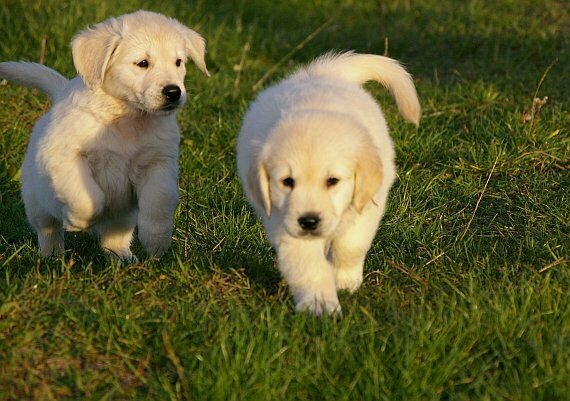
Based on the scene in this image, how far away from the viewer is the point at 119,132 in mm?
4664

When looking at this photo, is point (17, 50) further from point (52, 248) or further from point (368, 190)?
point (368, 190)

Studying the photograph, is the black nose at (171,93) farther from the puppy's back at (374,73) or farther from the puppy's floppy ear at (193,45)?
the puppy's back at (374,73)

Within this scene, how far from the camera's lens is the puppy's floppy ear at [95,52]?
4.60m

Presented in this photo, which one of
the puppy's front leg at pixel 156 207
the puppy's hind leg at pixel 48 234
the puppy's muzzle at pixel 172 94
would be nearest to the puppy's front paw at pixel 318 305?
the puppy's front leg at pixel 156 207

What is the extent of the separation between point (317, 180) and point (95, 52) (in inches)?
59.3

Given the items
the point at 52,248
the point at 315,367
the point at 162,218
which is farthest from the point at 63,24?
the point at 315,367

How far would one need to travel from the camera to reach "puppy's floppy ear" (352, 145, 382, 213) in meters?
3.70

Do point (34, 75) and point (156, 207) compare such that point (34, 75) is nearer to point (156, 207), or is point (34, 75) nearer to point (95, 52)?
point (95, 52)

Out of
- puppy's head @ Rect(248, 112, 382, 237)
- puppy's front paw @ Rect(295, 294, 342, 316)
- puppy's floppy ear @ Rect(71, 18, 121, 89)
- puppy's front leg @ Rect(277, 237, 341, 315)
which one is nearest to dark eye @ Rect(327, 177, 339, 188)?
puppy's head @ Rect(248, 112, 382, 237)

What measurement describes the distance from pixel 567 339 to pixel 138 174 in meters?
2.17

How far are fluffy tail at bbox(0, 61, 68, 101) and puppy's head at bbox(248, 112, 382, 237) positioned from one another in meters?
1.74

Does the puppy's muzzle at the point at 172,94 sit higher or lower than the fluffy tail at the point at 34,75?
higher

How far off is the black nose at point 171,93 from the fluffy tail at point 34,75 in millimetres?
806

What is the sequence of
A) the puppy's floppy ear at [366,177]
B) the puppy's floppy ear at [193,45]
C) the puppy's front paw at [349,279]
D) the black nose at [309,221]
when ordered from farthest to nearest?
the puppy's floppy ear at [193,45] < the puppy's front paw at [349,279] < the puppy's floppy ear at [366,177] < the black nose at [309,221]
